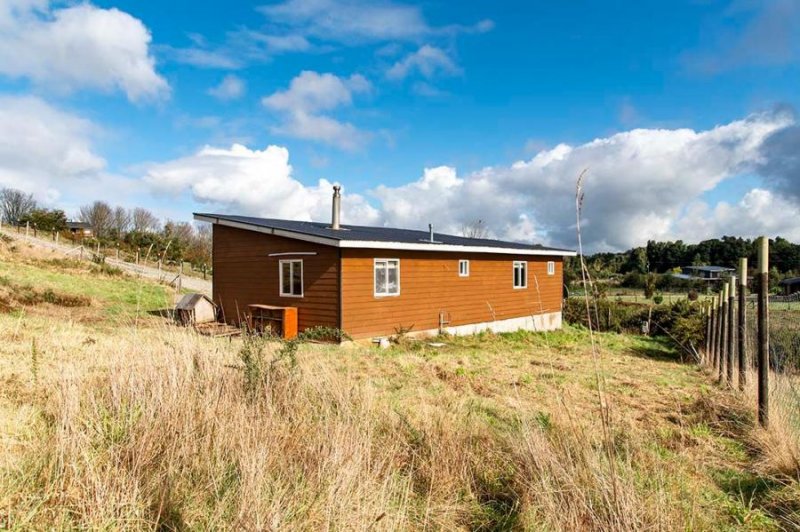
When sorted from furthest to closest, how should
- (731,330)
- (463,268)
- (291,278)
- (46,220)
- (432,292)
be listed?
(46,220)
(463,268)
(432,292)
(291,278)
(731,330)

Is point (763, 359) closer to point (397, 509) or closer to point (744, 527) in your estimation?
point (744, 527)

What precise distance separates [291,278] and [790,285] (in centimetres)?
6005

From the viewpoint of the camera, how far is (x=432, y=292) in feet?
50.3

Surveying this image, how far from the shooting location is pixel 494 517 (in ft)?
A: 9.85

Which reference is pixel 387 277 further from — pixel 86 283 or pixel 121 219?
pixel 121 219

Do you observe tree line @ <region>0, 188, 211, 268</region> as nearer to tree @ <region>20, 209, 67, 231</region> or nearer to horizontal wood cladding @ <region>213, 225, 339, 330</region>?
tree @ <region>20, 209, 67, 231</region>

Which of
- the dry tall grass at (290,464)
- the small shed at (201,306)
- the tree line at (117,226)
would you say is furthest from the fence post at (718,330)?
the tree line at (117,226)

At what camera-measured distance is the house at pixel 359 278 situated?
1288 centimetres

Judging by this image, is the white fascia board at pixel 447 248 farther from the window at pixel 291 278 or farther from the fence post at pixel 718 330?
the fence post at pixel 718 330

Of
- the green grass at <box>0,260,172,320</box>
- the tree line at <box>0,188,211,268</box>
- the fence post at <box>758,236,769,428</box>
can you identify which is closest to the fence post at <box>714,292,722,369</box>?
the fence post at <box>758,236,769,428</box>

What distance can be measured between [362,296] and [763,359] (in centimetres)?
938

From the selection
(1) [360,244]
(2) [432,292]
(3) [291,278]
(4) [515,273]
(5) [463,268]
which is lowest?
(2) [432,292]

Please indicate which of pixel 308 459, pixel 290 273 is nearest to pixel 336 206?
pixel 290 273

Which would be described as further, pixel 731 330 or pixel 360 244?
pixel 360 244
